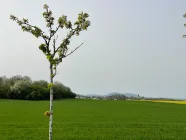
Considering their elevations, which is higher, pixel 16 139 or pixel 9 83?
pixel 9 83

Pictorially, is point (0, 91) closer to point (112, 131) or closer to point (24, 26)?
point (112, 131)

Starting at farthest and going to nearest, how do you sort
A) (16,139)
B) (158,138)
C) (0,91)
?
(0,91)
(158,138)
(16,139)

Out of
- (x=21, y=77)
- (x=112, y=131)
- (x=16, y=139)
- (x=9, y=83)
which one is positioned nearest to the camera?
(x=16, y=139)

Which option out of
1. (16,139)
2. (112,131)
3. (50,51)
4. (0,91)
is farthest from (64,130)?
(0,91)

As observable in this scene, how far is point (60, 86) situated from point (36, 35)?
10551cm

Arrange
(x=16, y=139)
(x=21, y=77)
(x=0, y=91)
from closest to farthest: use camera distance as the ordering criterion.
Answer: (x=16, y=139) < (x=0, y=91) < (x=21, y=77)

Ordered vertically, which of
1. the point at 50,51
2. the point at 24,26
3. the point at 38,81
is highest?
the point at 38,81

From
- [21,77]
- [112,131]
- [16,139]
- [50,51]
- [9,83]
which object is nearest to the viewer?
[50,51]

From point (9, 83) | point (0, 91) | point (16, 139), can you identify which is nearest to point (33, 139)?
point (16, 139)

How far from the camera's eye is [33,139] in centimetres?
1878

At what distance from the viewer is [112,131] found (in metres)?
22.8

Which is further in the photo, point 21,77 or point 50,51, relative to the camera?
point 21,77

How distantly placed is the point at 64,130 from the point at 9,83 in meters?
87.0

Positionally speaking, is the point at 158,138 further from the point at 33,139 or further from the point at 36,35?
the point at 36,35
